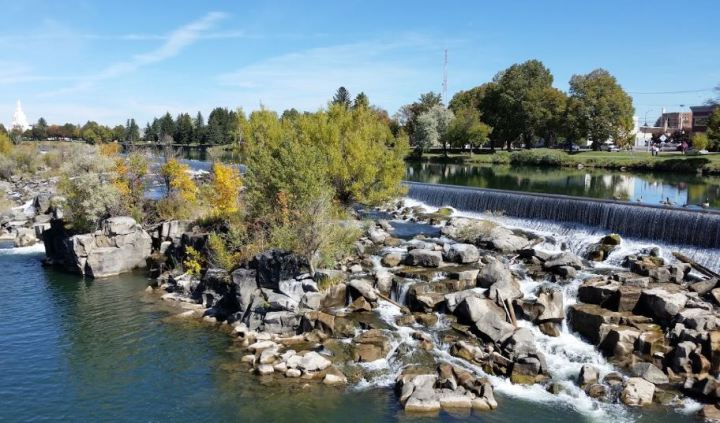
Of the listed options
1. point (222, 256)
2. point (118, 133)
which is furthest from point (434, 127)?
point (118, 133)

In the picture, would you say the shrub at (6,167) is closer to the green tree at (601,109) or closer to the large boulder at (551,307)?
the large boulder at (551,307)

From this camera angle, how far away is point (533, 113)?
323 feet

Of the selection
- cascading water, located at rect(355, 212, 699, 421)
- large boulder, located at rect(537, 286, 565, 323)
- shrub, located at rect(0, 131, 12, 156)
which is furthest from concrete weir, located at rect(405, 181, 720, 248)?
shrub, located at rect(0, 131, 12, 156)

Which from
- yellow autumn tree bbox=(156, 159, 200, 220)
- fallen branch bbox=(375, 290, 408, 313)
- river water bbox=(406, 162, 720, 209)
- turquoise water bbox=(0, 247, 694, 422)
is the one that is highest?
yellow autumn tree bbox=(156, 159, 200, 220)

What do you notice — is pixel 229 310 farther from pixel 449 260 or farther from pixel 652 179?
pixel 652 179

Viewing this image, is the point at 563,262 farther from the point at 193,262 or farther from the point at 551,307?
the point at 193,262

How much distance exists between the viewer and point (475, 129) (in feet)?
326

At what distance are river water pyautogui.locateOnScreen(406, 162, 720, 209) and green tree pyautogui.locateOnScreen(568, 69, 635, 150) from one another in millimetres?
13220

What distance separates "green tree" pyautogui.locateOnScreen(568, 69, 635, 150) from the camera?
9025 cm

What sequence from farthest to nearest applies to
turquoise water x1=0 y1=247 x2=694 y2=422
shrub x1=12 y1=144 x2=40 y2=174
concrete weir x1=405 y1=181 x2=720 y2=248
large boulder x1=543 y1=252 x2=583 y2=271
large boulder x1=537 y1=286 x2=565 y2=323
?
shrub x1=12 y1=144 x2=40 y2=174 < concrete weir x1=405 y1=181 x2=720 y2=248 < large boulder x1=543 y1=252 x2=583 y2=271 < large boulder x1=537 y1=286 x2=565 y2=323 < turquoise water x1=0 y1=247 x2=694 y2=422

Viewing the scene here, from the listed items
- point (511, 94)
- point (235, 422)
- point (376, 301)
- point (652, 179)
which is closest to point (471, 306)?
point (376, 301)

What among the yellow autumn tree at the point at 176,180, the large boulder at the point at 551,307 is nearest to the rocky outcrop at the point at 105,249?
the yellow autumn tree at the point at 176,180

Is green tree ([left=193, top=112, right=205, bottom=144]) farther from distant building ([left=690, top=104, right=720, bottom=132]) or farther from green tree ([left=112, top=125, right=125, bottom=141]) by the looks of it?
distant building ([left=690, top=104, right=720, bottom=132])

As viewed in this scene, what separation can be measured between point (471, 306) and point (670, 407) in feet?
26.2
